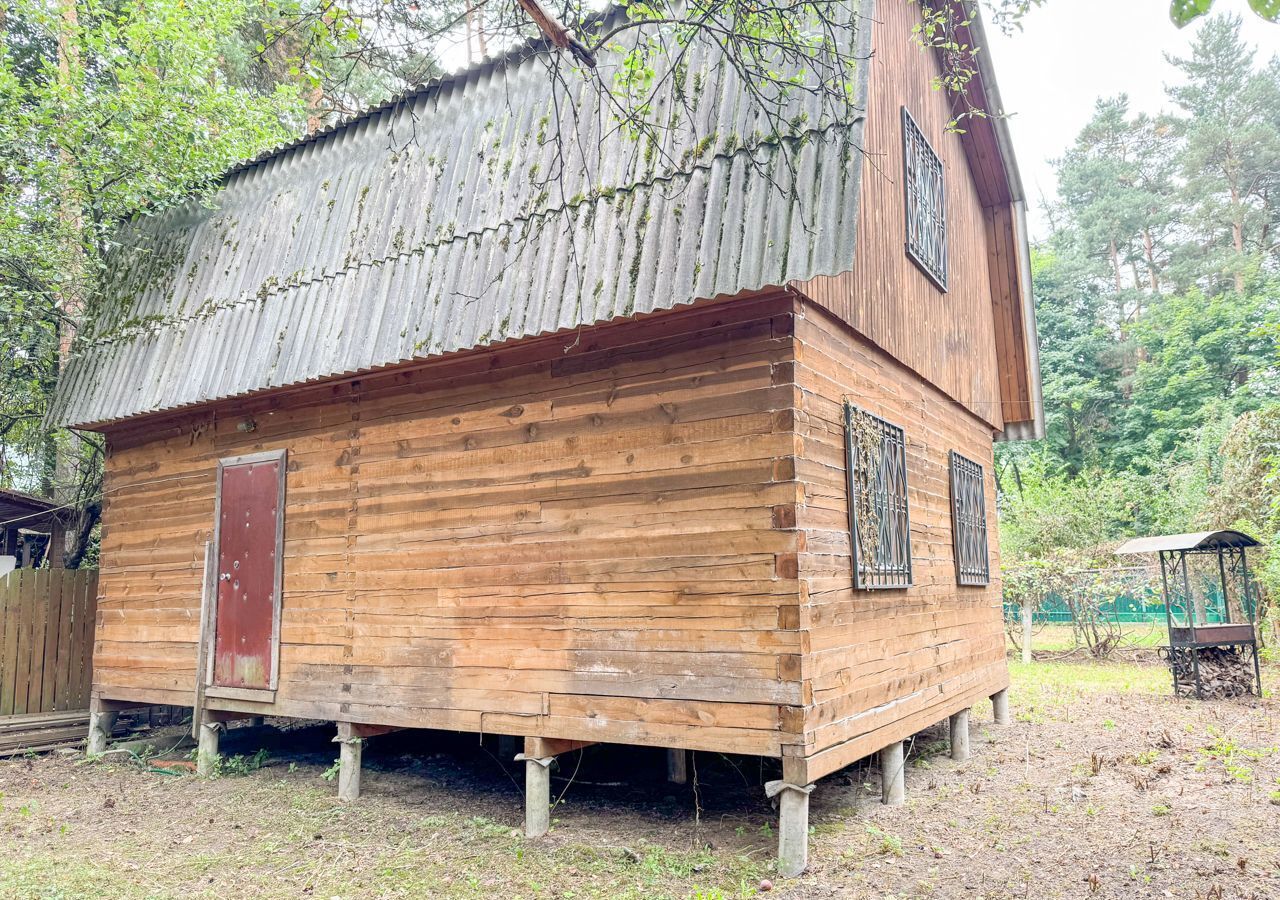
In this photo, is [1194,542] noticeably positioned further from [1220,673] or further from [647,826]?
[647,826]

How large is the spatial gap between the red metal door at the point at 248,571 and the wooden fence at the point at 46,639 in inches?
149

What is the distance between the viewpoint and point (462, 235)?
7.73 meters

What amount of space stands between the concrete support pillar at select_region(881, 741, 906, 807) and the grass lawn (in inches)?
5.3

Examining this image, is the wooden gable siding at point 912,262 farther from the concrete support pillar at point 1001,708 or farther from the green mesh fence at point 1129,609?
the green mesh fence at point 1129,609

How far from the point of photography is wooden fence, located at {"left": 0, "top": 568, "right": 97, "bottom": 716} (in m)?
11.0

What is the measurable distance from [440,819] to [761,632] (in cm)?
324

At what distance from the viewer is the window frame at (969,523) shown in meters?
9.63

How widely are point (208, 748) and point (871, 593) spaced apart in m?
6.81

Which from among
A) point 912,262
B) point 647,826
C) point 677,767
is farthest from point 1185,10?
point 677,767

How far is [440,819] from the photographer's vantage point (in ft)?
23.8

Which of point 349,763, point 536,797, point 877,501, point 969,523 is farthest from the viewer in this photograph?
point 969,523

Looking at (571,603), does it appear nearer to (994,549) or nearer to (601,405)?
(601,405)

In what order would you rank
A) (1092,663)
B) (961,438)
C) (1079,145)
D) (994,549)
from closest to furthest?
(961,438)
(994,549)
(1092,663)
(1079,145)

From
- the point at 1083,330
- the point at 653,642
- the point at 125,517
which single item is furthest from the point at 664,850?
the point at 1083,330
